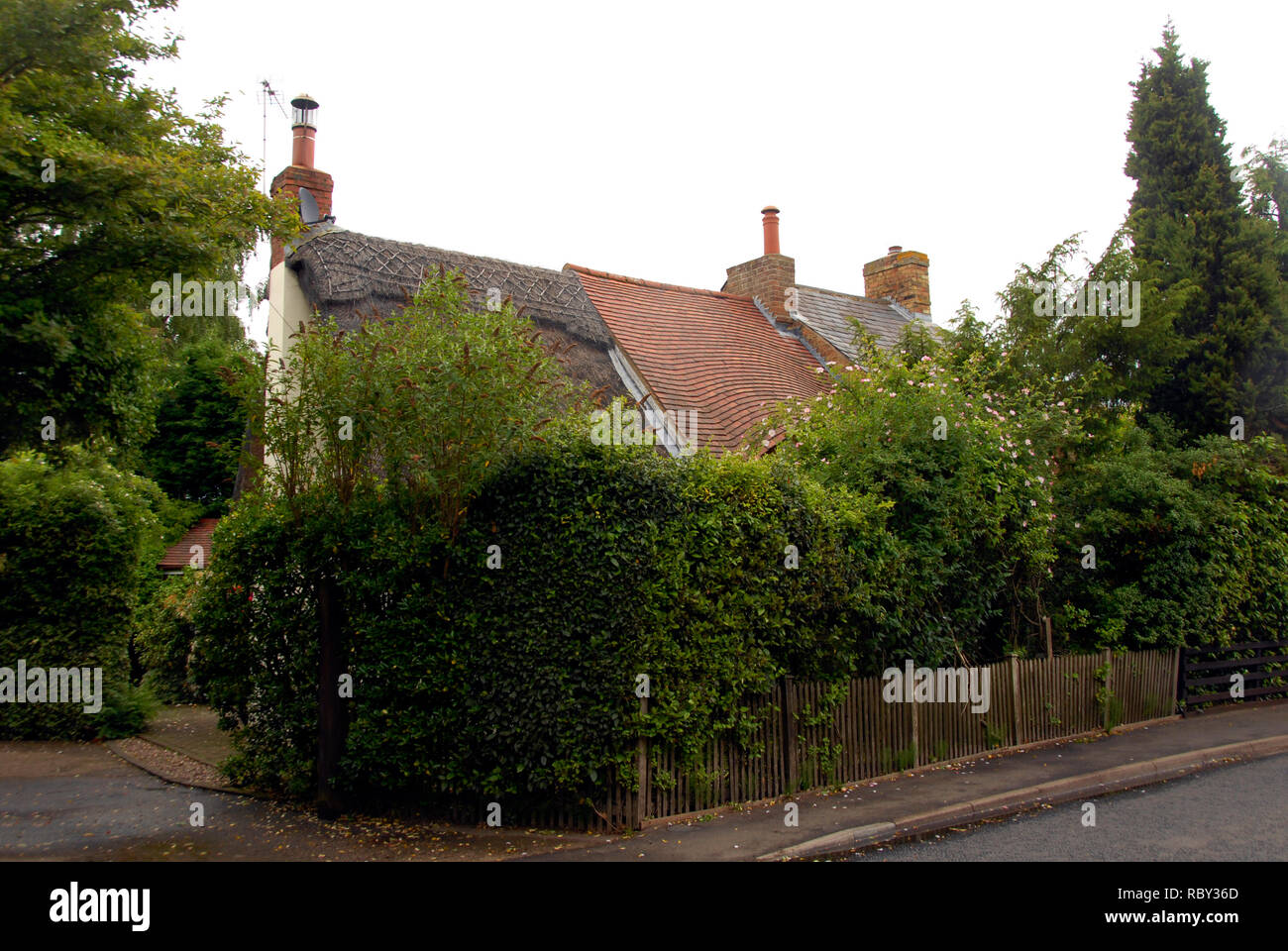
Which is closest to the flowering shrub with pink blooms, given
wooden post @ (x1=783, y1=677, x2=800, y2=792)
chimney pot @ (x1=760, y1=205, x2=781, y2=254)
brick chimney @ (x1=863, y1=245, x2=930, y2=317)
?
wooden post @ (x1=783, y1=677, x2=800, y2=792)

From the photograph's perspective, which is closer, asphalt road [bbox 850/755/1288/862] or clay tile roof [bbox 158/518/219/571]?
asphalt road [bbox 850/755/1288/862]

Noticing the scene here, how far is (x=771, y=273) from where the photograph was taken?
2014 cm

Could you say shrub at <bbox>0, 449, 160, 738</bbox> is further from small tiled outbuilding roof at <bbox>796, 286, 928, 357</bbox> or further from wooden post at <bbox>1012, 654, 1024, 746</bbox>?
small tiled outbuilding roof at <bbox>796, 286, 928, 357</bbox>

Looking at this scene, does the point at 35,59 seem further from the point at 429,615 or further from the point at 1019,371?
the point at 1019,371

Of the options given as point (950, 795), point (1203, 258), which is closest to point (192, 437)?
point (950, 795)

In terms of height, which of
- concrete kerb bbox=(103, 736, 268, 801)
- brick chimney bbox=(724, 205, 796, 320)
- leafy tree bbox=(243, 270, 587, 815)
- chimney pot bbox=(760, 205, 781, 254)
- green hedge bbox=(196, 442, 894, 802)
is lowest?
concrete kerb bbox=(103, 736, 268, 801)

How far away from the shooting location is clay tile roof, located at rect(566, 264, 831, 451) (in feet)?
48.2

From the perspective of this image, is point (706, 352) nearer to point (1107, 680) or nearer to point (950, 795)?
point (1107, 680)

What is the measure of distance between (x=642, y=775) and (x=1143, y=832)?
421 centimetres

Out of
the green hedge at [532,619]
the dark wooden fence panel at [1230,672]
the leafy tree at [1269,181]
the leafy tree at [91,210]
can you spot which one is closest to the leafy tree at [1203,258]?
the leafy tree at [1269,181]

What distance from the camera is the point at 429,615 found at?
746cm

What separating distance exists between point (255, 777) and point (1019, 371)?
1179cm

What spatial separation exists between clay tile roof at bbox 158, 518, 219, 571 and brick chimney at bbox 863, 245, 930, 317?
18088 millimetres
